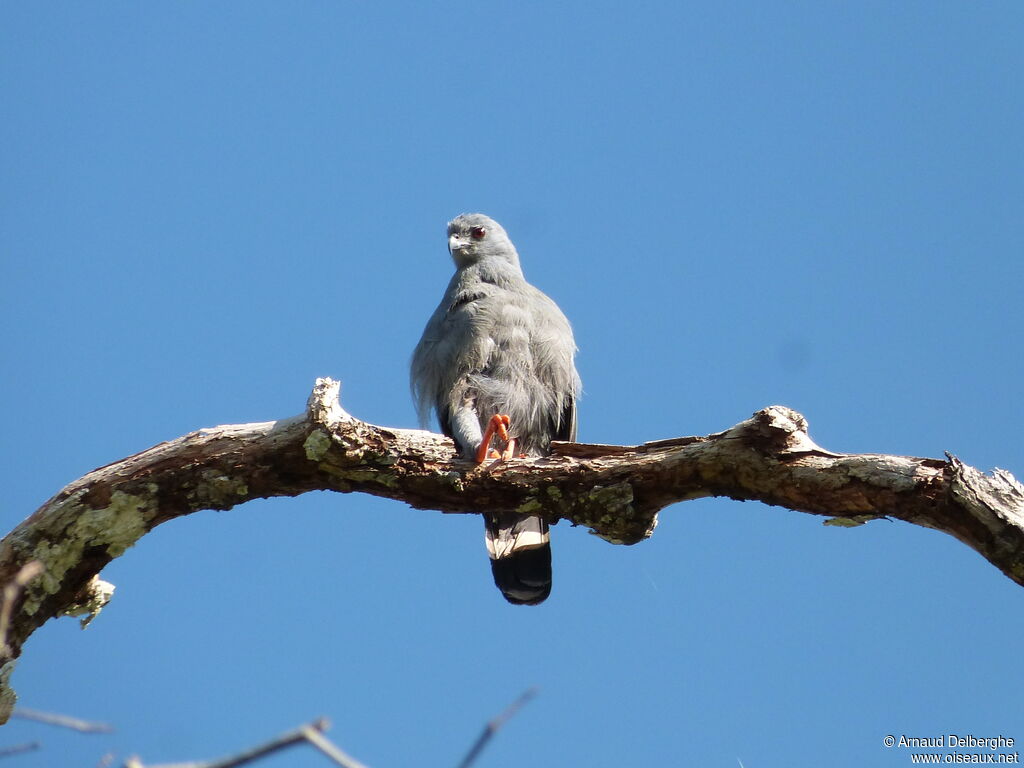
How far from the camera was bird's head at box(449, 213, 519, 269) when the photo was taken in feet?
20.2

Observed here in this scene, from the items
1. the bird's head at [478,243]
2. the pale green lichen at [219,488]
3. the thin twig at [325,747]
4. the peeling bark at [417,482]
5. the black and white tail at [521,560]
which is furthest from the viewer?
the bird's head at [478,243]

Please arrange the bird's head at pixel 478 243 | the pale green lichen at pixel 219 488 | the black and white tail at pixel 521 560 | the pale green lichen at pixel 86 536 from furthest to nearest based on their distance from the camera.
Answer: the bird's head at pixel 478 243 < the black and white tail at pixel 521 560 < the pale green lichen at pixel 219 488 < the pale green lichen at pixel 86 536

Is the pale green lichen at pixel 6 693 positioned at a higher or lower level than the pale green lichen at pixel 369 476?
lower

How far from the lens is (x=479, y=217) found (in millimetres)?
6508

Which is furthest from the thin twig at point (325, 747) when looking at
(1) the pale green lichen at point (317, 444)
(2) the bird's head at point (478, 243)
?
(2) the bird's head at point (478, 243)

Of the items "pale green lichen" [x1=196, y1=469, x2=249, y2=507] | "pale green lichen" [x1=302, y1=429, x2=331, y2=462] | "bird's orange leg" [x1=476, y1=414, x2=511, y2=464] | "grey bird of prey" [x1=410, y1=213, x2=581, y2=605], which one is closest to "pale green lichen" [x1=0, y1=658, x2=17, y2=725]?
"pale green lichen" [x1=196, y1=469, x2=249, y2=507]

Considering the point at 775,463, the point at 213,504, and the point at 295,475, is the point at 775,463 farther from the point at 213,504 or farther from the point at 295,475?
the point at 213,504

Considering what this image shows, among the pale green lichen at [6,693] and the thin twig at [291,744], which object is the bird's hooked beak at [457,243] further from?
the thin twig at [291,744]

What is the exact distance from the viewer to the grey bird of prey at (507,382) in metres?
4.89

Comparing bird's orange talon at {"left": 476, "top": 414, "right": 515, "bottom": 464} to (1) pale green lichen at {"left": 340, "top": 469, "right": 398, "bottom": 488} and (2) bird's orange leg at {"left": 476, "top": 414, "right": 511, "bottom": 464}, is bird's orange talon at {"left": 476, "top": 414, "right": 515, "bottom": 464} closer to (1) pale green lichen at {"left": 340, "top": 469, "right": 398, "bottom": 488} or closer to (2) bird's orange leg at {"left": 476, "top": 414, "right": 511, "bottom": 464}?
(2) bird's orange leg at {"left": 476, "top": 414, "right": 511, "bottom": 464}

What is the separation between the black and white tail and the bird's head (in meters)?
1.83

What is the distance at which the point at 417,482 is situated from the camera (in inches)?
148

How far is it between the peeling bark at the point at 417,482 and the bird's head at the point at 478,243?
250 centimetres

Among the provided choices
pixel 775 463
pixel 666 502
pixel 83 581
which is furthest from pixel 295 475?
pixel 775 463
